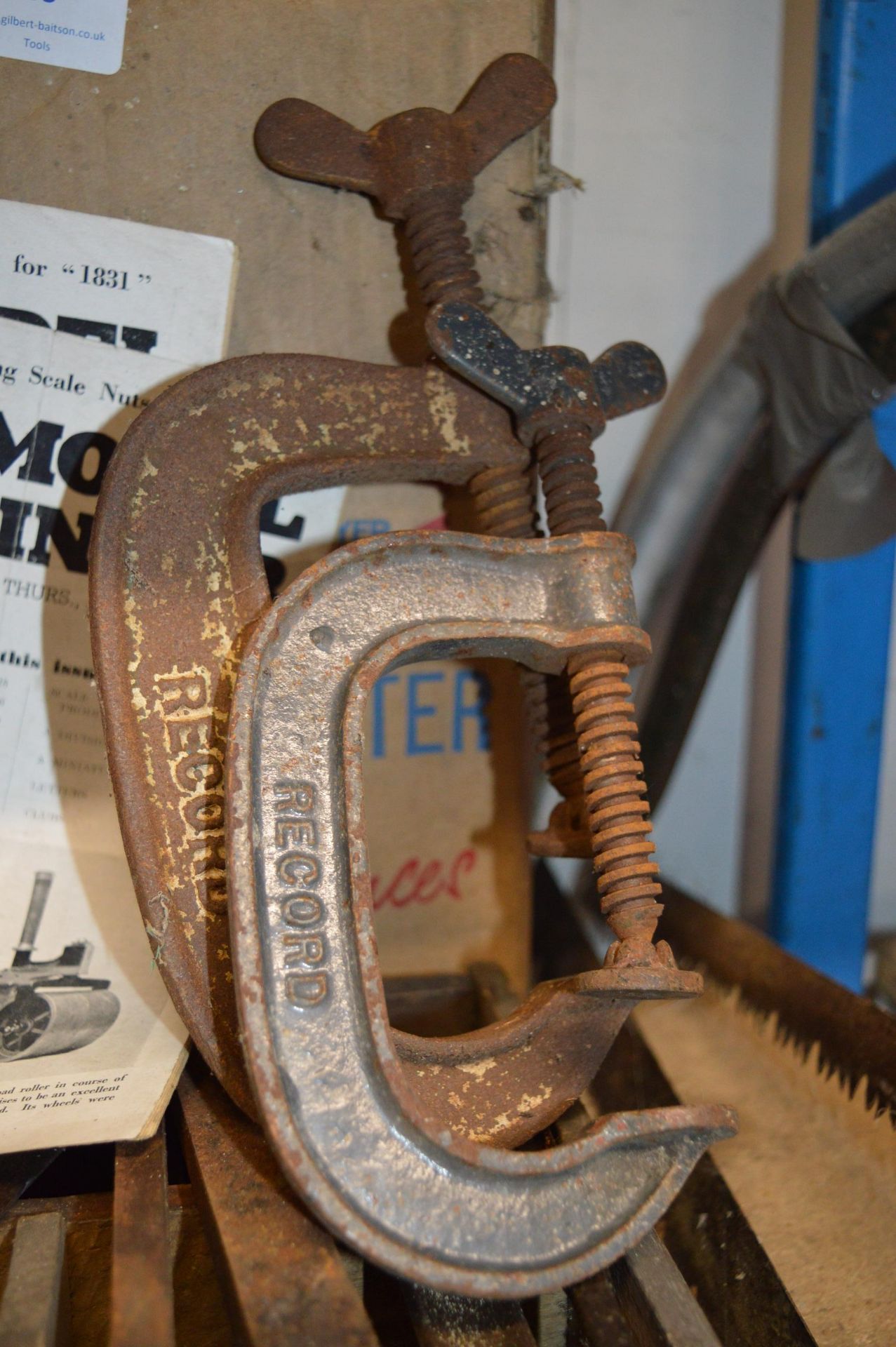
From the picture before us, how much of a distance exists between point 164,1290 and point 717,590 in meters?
0.98

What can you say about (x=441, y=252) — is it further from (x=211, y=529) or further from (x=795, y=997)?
(x=795, y=997)

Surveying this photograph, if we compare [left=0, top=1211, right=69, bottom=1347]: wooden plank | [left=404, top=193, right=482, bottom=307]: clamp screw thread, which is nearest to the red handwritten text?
[left=0, top=1211, right=69, bottom=1347]: wooden plank

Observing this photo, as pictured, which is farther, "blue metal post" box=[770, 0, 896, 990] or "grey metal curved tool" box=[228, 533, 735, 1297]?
"blue metal post" box=[770, 0, 896, 990]

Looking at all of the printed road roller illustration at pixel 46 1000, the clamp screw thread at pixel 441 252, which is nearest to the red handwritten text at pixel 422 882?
the printed road roller illustration at pixel 46 1000

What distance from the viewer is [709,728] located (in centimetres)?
160

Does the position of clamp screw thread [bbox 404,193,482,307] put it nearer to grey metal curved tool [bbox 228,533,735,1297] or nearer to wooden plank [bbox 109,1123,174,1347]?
grey metal curved tool [bbox 228,533,735,1297]

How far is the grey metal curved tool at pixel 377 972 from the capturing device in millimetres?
534

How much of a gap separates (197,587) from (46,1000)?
39 cm

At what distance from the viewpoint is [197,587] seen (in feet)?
2.24

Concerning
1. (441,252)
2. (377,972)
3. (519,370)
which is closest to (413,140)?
(441,252)

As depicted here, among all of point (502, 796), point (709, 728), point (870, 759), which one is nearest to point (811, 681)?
point (870, 759)

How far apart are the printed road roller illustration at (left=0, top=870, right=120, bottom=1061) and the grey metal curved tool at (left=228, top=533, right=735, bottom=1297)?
30 cm

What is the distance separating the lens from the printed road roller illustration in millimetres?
755

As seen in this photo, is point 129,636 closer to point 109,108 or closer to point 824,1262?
point 109,108
